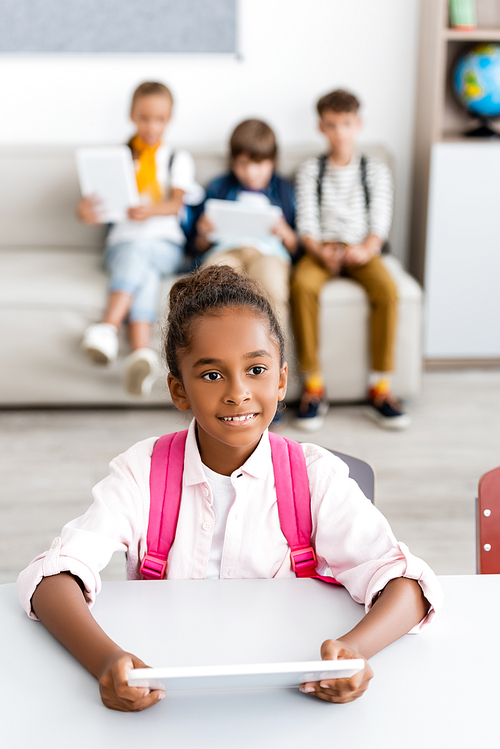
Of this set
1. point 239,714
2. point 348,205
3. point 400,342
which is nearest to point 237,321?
point 239,714

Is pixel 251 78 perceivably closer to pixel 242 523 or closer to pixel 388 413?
pixel 388 413

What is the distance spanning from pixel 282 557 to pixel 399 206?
9.14 ft

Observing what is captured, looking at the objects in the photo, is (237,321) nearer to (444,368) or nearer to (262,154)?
(262,154)

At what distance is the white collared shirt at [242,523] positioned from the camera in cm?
92

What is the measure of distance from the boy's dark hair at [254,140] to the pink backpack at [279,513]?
2.11 m

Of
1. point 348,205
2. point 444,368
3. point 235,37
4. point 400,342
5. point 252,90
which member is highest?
point 235,37

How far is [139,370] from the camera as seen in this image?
260 cm

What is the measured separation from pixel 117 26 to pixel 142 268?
111 cm

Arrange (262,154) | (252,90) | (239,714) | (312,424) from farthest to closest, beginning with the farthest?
(252,90) < (262,154) < (312,424) < (239,714)

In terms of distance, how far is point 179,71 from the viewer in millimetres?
3270

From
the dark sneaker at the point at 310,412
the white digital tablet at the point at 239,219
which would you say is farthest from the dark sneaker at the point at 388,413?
the white digital tablet at the point at 239,219

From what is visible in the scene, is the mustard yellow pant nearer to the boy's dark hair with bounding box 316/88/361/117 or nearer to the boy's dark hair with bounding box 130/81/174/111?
the boy's dark hair with bounding box 316/88/361/117

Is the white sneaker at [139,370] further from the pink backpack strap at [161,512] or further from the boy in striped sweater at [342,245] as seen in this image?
the pink backpack strap at [161,512]

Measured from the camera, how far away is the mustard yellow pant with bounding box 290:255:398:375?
271 centimetres
